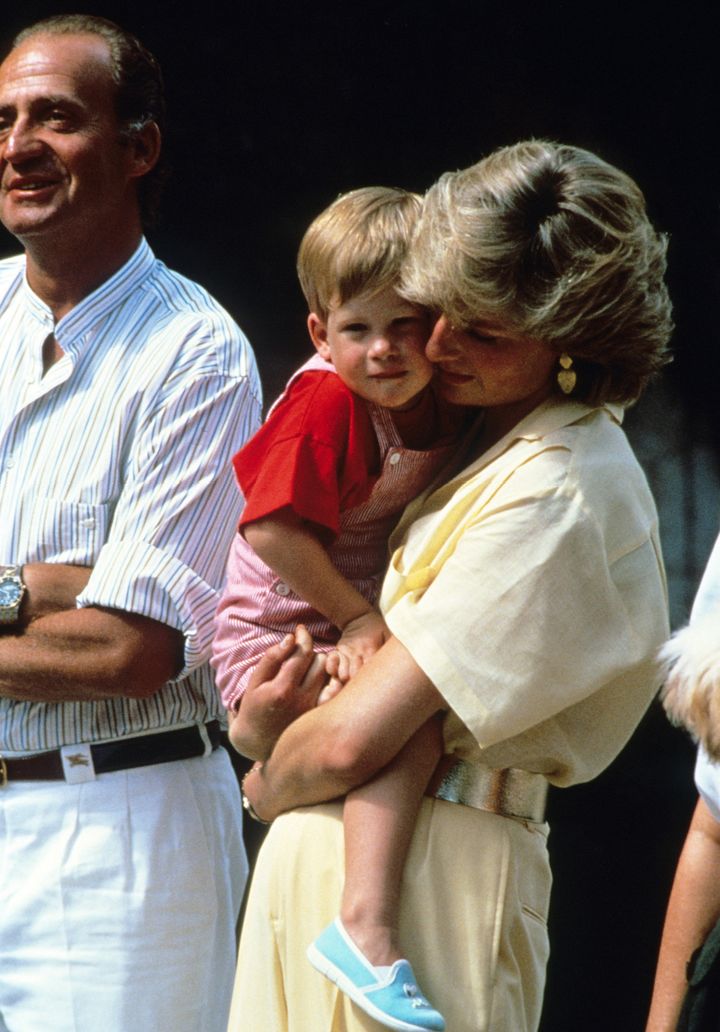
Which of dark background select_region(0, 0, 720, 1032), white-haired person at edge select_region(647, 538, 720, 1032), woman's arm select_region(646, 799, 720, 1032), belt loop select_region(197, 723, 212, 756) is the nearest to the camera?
white-haired person at edge select_region(647, 538, 720, 1032)

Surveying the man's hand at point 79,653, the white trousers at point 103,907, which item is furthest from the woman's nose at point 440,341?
the white trousers at point 103,907

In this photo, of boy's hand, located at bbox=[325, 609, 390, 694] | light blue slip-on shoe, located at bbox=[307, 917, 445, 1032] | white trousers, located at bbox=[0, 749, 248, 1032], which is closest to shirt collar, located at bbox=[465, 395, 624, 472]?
boy's hand, located at bbox=[325, 609, 390, 694]

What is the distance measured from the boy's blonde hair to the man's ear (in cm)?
76

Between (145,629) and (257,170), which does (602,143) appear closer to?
(257,170)

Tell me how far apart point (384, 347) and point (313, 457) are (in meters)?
0.19

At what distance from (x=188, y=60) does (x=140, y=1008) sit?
2.53m

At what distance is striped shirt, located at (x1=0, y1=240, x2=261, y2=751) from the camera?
9.62ft

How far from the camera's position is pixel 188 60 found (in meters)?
4.51

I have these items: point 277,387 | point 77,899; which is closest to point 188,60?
point 277,387

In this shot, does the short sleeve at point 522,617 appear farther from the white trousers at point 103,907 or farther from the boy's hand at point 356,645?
the white trousers at point 103,907

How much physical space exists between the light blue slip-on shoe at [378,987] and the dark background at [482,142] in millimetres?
2436

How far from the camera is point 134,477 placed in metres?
2.98

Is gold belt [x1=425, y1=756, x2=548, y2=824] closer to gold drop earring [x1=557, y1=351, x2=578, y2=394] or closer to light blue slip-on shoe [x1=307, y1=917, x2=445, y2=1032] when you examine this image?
light blue slip-on shoe [x1=307, y1=917, x2=445, y2=1032]

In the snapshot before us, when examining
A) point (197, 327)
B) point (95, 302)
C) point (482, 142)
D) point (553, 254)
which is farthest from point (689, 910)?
point (482, 142)
